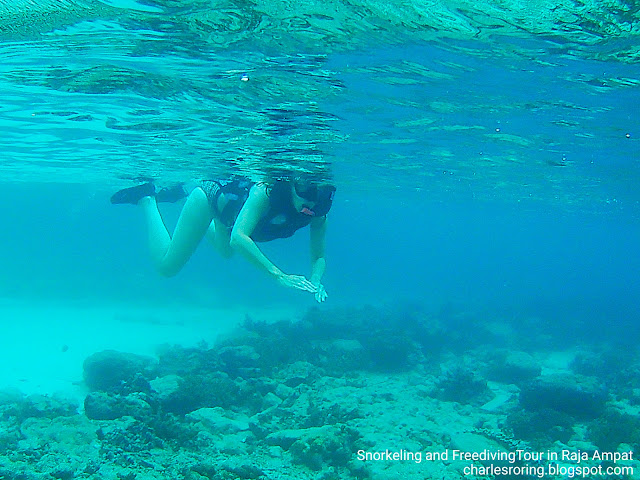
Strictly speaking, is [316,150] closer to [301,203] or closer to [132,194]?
[132,194]

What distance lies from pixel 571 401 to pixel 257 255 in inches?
403

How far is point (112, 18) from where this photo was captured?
7625 mm

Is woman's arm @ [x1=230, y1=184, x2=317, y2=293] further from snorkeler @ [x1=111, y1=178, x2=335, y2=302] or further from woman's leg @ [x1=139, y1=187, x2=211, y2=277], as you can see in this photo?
woman's leg @ [x1=139, y1=187, x2=211, y2=277]

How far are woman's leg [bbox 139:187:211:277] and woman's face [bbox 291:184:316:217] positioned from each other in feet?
9.05

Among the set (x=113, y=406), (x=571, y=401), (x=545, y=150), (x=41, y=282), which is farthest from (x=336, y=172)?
(x=41, y=282)

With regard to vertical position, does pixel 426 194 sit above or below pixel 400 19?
below

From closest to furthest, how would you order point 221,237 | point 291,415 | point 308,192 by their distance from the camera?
point 308,192 → point 291,415 → point 221,237

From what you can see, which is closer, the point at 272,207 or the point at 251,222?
the point at 251,222

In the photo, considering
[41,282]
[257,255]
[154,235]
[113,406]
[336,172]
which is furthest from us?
[41,282]

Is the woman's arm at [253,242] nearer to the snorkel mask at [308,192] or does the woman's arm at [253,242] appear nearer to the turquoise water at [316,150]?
the snorkel mask at [308,192]

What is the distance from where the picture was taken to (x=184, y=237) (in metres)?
11.0

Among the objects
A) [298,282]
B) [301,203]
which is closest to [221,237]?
[301,203]

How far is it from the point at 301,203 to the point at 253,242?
1451 mm

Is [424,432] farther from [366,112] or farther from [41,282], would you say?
[41,282]
